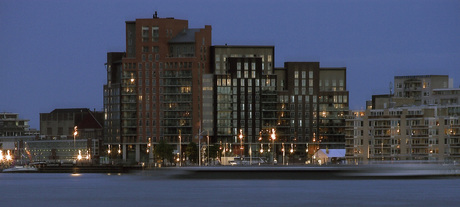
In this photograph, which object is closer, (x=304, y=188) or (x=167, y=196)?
(x=167, y=196)

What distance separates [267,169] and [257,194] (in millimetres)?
49205

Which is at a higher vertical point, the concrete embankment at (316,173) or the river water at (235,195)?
the concrete embankment at (316,173)

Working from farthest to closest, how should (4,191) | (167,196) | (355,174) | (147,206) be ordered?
(355,174) < (4,191) < (167,196) < (147,206)

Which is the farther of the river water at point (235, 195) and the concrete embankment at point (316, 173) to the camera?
the concrete embankment at point (316, 173)

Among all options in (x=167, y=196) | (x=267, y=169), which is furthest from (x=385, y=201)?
(x=267, y=169)

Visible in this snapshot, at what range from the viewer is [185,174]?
175750 mm

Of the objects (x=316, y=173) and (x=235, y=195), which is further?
(x=316, y=173)

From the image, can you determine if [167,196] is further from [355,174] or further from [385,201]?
[355,174]

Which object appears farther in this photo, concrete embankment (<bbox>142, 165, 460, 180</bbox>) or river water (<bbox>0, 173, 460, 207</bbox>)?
concrete embankment (<bbox>142, 165, 460, 180</bbox>)

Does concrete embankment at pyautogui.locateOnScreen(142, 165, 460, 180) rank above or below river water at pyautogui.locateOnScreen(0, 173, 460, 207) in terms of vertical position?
above

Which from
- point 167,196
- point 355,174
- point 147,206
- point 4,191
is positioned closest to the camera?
point 147,206

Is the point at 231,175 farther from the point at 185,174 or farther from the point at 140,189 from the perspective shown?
the point at 140,189

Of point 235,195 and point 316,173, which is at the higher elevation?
point 316,173

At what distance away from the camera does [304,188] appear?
14000 cm
